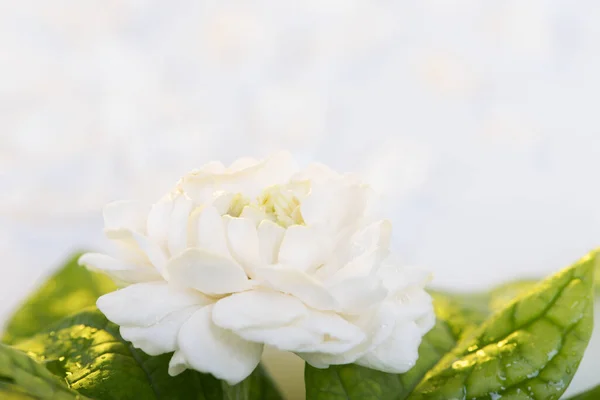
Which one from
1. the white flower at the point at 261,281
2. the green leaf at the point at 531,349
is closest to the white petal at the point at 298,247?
the white flower at the point at 261,281

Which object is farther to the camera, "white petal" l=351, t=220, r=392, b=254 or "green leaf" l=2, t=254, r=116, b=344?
"green leaf" l=2, t=254, r=116, b=344

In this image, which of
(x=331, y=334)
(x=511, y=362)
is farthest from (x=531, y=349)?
(x=331, y=334)

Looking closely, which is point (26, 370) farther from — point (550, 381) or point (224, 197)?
point (550, 381)

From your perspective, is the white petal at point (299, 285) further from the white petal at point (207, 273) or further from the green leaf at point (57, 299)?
the green leaf at point (57, 299)

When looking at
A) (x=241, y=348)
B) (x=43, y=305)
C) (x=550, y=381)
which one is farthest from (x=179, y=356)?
(x=43, y=305)

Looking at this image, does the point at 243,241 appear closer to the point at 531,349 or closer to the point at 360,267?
the point at 360,267

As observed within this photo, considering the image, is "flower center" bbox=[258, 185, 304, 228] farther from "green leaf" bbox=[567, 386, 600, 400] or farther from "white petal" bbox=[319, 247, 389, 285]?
"green leaf" bbox=[567, 386, 600, 400]

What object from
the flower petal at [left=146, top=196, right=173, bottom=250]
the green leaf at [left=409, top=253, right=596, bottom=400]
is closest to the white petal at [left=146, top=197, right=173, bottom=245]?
the flower petal at [left=146, top=196, right=173, bottom=250]
